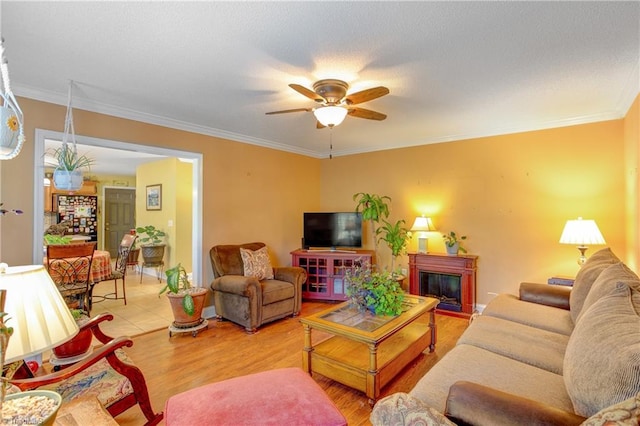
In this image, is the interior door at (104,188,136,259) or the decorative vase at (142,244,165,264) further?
the interior door at (104,188,136,259)

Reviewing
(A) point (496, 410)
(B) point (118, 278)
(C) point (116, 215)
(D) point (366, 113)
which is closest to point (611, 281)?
Answer: (A) point (496, 410)

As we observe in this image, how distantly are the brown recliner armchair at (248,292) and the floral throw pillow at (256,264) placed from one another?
0.28 ft

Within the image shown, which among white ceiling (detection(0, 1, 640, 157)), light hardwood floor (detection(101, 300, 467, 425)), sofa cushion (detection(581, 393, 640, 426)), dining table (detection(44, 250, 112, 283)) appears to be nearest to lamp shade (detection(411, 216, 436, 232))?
light hardwood floor (detection(101, 300, 467, 425))

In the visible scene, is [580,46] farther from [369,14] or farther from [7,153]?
[7,153]

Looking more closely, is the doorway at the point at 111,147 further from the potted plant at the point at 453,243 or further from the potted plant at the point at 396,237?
the potted plant at the point at 453,243

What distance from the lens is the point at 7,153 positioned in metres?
1.65

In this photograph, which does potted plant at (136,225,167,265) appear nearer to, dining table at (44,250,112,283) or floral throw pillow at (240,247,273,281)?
dining table at (44,250,112,283)

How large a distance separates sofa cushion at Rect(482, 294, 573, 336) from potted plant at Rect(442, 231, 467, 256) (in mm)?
1400

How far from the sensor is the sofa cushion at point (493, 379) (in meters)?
1.48

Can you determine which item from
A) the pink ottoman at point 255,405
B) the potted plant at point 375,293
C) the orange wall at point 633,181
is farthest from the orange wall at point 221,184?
the orange wall at point 633,181

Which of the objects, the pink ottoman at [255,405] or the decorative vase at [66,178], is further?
the decorative vase at [66,178]

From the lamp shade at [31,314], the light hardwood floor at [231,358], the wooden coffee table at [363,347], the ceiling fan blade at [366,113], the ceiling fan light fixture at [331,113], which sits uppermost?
the ceiling fan blade at [366,113]

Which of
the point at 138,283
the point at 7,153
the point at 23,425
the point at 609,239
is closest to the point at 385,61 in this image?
the point at 7,153

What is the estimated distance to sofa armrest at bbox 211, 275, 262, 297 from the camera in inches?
139
